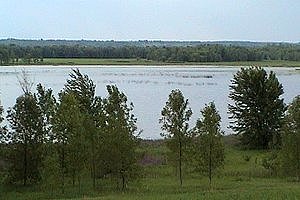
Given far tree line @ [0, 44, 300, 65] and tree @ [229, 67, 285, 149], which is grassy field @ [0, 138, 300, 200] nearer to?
tree @ [229, 67, 285, 149]

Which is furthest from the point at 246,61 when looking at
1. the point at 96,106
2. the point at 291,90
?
the point at 96,106

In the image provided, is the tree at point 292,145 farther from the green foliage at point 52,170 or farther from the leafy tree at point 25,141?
the leafy tree at point 25,141

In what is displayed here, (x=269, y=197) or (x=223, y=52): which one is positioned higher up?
(x=223, y=52)

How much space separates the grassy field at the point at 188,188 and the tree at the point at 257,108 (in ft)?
36.1

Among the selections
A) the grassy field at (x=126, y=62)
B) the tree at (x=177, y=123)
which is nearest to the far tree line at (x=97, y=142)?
the tree at (x=177, y=123)

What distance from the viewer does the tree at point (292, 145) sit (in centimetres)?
3303

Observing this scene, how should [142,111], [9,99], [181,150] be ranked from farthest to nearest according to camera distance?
1. [9,99]
2. [142,111]
3. [181,150]

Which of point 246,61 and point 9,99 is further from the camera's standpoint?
point 246,61

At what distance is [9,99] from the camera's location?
258 feet

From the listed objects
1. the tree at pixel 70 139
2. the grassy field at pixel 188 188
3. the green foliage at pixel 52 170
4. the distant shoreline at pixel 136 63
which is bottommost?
the grassy field at pixel 188 188

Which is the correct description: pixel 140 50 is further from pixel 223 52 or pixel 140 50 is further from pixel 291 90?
pixel 291 90

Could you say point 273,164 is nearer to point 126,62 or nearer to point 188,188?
point 188,188

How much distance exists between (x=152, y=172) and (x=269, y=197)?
53.8 ft

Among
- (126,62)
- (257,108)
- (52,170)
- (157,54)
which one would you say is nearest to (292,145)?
(52,170)
